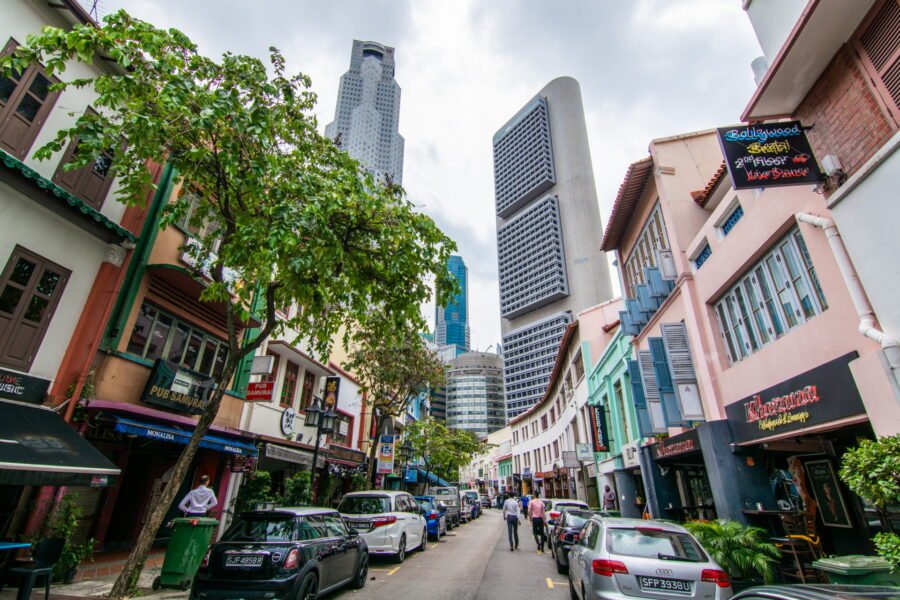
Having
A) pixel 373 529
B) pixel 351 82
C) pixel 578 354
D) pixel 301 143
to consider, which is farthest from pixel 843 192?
pixel 351 82

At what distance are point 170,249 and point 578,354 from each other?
84.1ft

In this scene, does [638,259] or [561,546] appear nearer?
[561,546]

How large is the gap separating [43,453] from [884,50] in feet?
45.6

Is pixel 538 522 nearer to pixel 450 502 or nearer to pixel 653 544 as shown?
pixel 653 544

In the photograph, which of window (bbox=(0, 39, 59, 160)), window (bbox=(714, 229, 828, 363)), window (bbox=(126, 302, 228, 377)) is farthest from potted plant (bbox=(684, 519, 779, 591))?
window (bbox=(0, 39, 59, 160))

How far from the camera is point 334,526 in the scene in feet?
25.9

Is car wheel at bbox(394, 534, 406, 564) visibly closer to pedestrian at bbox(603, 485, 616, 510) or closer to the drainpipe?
the drainpipe

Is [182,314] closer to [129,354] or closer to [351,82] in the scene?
[129,354]

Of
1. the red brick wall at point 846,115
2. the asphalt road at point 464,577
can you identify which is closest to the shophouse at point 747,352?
the red brick wall at point 846,115

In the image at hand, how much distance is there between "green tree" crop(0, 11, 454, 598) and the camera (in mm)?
6691

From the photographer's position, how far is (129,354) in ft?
32.1

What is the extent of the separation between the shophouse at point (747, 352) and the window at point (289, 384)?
44.2ft

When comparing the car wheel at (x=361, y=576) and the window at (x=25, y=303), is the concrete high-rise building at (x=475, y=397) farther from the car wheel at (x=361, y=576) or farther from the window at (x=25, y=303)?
the window at (x=25, y=303)

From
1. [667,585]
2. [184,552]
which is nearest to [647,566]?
[667,585]
